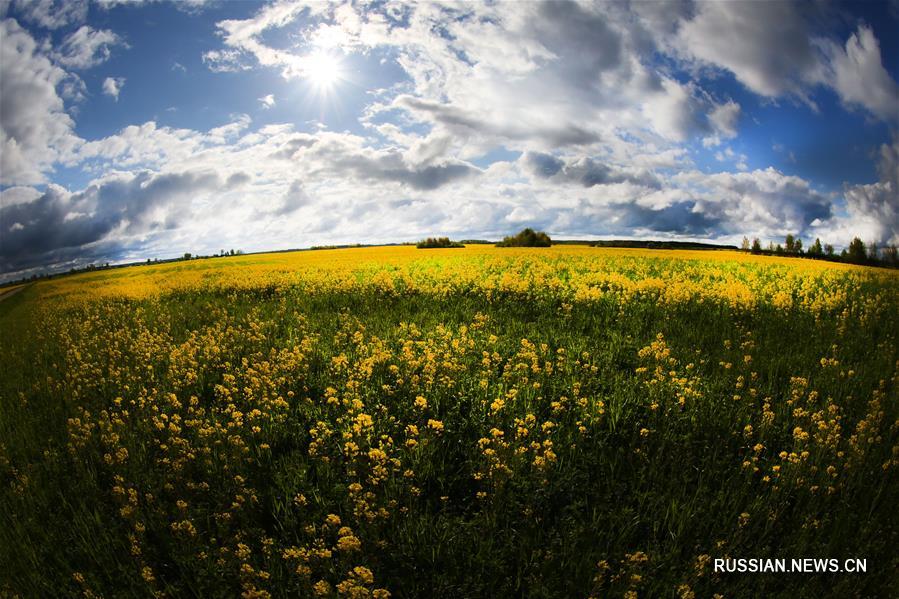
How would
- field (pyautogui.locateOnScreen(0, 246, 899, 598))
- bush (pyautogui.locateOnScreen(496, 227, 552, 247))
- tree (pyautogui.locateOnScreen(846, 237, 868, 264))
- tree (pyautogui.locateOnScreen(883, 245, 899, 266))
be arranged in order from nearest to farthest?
field (pyautogui.locateOnScreen(0, 246, 899, 598))
tree (pyautogui.locateOnScreen(883, 245, 899, 266))
tree (pyautogui.locateOnScreen(846, 237, 868, 264))
bush (pyautogui.locateOnScreen(496, 227, 552, 247))

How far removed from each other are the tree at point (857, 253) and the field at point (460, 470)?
3491 centimetres

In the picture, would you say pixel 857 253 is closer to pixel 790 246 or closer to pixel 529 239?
pixel 790 246

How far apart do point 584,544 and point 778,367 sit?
5.09 metres

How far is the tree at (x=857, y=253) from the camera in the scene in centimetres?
3378

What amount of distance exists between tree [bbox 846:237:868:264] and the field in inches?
1375

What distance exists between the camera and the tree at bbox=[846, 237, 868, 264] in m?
33.8

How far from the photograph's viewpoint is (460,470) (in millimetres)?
4090

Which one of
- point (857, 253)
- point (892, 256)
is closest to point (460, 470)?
point (892, 256)

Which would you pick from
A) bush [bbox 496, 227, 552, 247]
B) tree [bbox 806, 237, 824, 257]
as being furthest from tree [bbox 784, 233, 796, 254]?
bush [bbox 496, 227, 552, 247]

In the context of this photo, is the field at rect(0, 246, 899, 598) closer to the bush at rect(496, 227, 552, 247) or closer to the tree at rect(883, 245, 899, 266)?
the tree at rect(883, 245, 899, 266)

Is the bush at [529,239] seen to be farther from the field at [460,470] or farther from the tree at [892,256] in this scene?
the field at [460,470]

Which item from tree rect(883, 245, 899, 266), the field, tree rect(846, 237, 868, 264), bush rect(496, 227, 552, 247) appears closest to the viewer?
the field

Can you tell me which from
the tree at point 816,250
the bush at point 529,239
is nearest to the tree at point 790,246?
the tree at point 816,250

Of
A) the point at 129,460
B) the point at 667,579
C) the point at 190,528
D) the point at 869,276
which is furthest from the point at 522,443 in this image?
the point at 869,276
